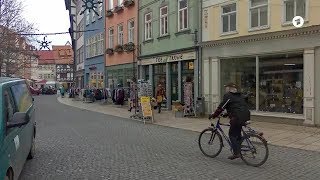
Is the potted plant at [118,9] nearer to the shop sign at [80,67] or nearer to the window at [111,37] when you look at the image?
the window at [111,37]

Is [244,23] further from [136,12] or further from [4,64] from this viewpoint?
[4,64]

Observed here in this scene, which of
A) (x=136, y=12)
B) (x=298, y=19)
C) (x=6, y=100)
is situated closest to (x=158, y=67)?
(x=136, y=12)

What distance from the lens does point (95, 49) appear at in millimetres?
39188

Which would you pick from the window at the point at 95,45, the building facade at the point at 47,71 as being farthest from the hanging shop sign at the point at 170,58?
the building facade at the point at 47,71

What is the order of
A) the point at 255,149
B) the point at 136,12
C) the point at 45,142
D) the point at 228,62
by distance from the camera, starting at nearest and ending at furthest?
the point at 255,149
the point at 45,142
the point at 228,62
the point at 136,12

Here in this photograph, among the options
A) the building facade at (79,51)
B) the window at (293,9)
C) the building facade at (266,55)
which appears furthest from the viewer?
the building facade at (79,51)

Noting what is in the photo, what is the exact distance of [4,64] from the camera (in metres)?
40.8

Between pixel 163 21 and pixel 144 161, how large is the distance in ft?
53.6

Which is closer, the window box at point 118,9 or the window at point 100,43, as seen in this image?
the window box at point 118,9

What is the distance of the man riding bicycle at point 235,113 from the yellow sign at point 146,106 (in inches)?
365

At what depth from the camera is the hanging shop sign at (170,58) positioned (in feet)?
68.8

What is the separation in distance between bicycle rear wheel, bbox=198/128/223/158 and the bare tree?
2473 cm

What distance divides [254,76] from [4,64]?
99.1 feet

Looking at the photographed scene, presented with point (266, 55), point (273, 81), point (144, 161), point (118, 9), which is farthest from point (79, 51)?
point (144, 161)
